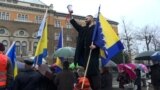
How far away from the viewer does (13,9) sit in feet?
291

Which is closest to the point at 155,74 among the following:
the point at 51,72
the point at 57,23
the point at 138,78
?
the point at 51,72

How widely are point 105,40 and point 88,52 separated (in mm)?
655

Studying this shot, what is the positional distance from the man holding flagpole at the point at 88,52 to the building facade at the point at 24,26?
74.9 metres

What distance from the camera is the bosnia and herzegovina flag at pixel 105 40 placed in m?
8.46

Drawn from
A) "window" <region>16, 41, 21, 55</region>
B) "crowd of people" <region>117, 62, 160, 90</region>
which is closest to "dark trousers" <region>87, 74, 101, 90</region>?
"crowd of people" <region>117, 62, 160, 90</region>

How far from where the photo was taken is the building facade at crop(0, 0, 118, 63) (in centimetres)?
8531

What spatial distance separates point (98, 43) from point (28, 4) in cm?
8497

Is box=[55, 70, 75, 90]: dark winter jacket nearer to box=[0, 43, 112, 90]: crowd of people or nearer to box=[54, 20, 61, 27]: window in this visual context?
box=[0, 43, 112, 90]: crowd of people

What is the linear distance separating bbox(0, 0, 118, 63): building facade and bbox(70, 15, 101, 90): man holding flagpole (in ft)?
246

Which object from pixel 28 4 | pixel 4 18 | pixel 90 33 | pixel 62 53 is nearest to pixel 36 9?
pixel 28 4

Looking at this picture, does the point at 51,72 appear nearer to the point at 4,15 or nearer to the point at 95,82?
the point at 95,82

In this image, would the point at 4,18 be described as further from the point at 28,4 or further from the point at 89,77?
the point at 89,77

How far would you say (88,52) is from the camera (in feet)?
26.9

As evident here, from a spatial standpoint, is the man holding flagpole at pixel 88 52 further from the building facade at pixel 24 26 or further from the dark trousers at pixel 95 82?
the building facade at pixel 24 26
